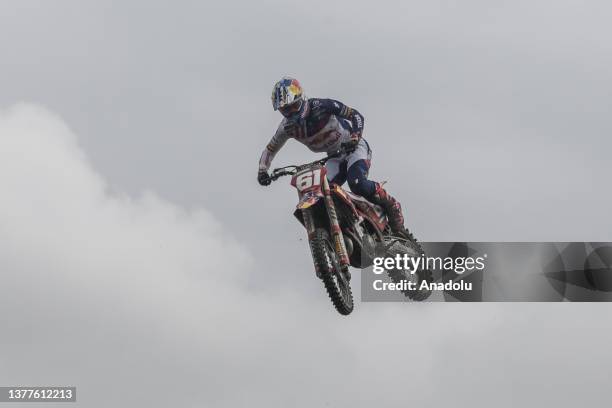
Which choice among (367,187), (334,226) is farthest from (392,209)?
(334,226)

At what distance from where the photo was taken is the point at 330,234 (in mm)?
24047

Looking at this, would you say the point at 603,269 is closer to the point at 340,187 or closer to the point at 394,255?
the point at 394,255

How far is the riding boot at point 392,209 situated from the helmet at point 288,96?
241cm

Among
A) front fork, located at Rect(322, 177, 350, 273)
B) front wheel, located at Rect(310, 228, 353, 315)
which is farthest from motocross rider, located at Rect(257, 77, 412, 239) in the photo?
front wheel, located at Rect(310, 228, 353, 315)

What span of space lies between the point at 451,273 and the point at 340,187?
13.9ft

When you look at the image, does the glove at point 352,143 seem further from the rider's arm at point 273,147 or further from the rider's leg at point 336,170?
the rider's arm at point 273,147

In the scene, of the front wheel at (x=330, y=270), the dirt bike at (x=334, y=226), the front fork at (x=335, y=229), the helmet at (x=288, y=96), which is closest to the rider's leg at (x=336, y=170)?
the dirt bike at (x=334, y=226)

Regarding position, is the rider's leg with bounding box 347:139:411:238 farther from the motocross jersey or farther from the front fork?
the front fork

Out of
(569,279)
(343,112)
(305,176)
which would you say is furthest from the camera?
(569,279)

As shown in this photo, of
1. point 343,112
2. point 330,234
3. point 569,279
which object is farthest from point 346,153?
point 569,279

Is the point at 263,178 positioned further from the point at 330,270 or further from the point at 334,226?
the point at 330,270

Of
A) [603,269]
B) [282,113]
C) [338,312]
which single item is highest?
[282,113]

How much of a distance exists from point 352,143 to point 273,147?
2.25 metres

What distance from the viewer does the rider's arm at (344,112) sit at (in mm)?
25609
